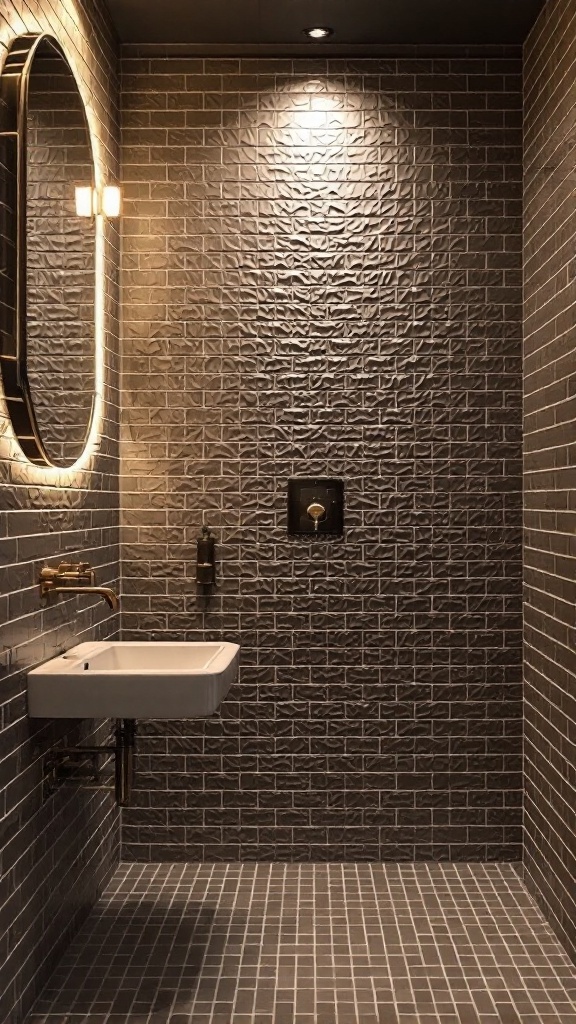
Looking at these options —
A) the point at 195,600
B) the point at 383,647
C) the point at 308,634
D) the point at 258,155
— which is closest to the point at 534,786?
the point at 383,647

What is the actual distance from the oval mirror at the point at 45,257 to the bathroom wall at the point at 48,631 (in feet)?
0.17

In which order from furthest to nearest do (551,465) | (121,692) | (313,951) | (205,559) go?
1. (205,559)
2. (551,465)
3. (313,951)
4. (121,692)

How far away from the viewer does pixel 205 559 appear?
363 centimetres

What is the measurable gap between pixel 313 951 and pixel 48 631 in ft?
3.86

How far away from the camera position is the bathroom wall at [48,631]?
7.67 feet

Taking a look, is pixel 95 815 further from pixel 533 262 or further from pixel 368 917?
pixel 533 262

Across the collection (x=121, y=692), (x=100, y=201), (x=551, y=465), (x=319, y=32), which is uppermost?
(x=319, y=32)

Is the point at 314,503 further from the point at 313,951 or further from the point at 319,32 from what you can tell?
the point at 319,32

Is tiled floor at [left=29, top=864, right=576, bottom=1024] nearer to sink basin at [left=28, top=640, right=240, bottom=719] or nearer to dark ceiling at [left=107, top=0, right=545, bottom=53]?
sink basin at [left=28, top=640, right=240, bottom=719]

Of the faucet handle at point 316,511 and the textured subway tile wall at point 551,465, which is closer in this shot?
the textured subway tile wall at point 551,465

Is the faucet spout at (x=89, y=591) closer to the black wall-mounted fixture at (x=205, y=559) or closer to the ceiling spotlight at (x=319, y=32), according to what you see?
the black wall-mounted fixture at (x=205, y=559)

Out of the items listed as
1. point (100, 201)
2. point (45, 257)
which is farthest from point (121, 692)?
point (100, 201)

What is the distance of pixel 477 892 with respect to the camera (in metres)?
3.36

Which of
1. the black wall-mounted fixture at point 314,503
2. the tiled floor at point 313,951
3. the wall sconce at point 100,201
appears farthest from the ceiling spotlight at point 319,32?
the tiled floor at point 313,951
